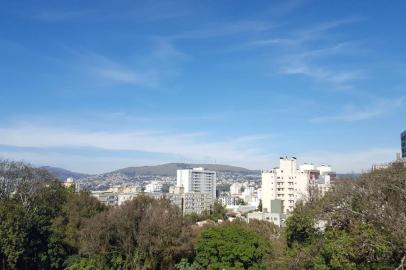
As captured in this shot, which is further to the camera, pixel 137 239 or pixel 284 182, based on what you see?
pixel 284 182

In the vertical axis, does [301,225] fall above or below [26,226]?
above

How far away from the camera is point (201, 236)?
22.4 m

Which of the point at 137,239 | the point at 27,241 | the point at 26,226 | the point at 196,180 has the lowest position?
the point at 27,241

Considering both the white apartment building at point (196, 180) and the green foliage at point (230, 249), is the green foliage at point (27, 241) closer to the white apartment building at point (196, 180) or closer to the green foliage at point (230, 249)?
the green foliage at point (230, 249)

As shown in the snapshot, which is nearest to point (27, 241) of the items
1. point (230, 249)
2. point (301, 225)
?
point (230, 249)

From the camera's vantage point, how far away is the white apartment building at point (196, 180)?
119m

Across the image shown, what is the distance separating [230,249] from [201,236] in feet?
7.52

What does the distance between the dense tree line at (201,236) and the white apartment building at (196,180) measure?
92.2 metres

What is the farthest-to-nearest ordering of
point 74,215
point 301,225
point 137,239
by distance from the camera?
1. point 74,215
2. point 137,239
3. point 301,225

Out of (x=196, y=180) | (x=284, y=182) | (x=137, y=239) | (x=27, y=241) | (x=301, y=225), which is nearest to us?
(x=301, y=225)

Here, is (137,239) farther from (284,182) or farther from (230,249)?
(284,182)

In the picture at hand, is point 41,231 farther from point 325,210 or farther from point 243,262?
point 325,210

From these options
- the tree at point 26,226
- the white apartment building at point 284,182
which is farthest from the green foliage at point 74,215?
the white apartment building at point 284,182

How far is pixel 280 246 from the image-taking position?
21906 mm
